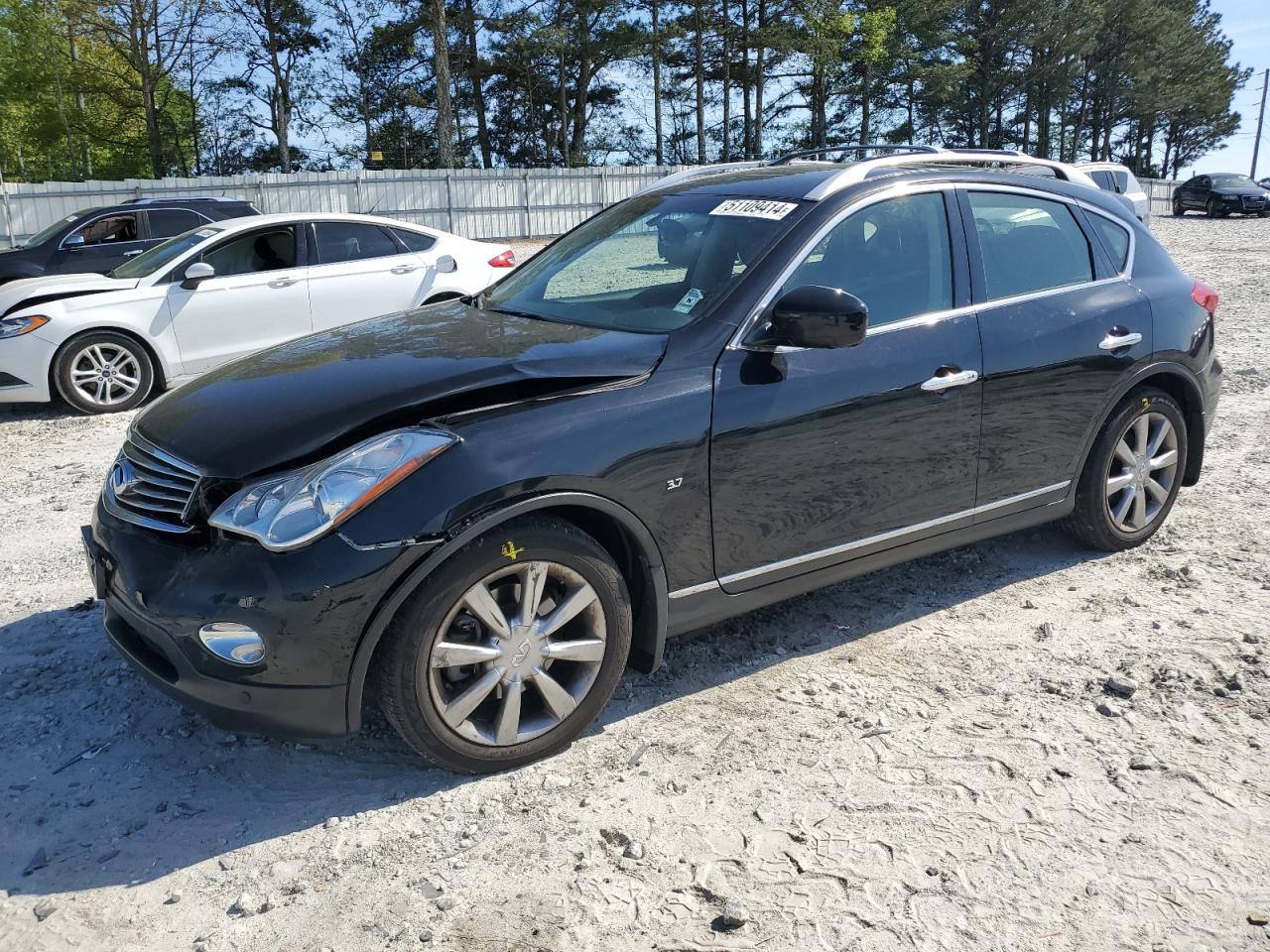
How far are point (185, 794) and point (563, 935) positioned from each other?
4.46ft

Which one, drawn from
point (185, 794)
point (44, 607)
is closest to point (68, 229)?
point (44, 607)

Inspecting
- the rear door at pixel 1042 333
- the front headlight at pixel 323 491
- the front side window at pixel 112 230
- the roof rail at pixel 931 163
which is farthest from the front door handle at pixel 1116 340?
the front side window at pixel 112 230

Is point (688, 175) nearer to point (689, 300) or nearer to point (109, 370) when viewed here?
point (689, 300)

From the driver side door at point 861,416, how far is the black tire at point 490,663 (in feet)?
1.54

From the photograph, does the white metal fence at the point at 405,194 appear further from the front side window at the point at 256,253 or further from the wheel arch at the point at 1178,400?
the wheel arch at the point at 1178,400

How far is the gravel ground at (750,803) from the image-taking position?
2672 millimetres

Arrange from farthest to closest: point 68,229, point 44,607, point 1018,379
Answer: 1. point 68,229
2. point 44,607
3. point 1018,379

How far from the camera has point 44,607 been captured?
4590 millimetres

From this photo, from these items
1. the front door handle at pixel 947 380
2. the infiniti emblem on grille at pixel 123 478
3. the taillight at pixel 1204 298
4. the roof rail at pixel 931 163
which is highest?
the roof rail at pixel 931 163

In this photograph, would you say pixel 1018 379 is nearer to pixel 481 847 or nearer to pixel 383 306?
pixel 481 847

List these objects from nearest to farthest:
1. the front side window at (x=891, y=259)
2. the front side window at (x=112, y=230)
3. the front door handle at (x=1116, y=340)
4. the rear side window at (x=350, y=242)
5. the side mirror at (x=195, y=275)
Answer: the front side window at (x=891, y=259) < the front door handle at (x=1116, y=340) < the side mirror at (x=195, y=275) < the rear side window at (x=350, y=242) < the front side window at (x=112, y=230)

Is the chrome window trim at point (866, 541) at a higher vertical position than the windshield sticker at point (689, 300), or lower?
lower

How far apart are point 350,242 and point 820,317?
289 inches

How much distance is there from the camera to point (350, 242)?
982 cm
